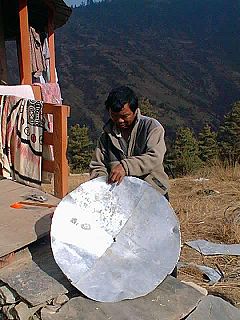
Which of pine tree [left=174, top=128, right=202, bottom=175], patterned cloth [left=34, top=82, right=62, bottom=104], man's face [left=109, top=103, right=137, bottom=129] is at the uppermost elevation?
man's face [left=109, top=103, right=137, bottom=129]

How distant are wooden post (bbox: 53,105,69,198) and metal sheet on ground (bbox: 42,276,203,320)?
1.64m

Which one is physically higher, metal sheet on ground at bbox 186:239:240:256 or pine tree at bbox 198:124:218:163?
metal sheet on ground at bbox 186:239:240:256

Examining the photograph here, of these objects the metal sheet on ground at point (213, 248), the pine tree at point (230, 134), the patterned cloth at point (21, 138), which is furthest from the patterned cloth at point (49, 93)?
the pine tree at point (230, 134)

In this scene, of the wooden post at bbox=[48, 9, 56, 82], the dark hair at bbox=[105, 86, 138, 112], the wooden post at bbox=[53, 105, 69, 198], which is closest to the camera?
the dark hair at bbox=[105, 86, 138, 112]

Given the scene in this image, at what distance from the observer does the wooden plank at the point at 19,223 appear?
2.45m

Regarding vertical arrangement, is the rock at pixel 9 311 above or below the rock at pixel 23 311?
below

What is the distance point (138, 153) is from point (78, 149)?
11.8 metres

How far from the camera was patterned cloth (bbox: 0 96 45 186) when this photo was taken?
3.83 meters

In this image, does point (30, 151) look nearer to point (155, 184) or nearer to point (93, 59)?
point (155, 184)

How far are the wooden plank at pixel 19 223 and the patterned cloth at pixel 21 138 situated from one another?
0.59 m

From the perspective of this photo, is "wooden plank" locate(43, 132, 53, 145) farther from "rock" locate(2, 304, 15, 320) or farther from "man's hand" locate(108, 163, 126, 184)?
"rock" locate(2, 304, 15, 320)

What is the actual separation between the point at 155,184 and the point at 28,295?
3.09ft

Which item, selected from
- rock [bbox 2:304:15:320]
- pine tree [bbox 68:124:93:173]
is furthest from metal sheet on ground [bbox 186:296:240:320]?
pine tree [bbox 68:124:93:173]

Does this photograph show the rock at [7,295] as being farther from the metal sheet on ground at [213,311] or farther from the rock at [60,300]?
the metal sheet on ground at [213,311]
